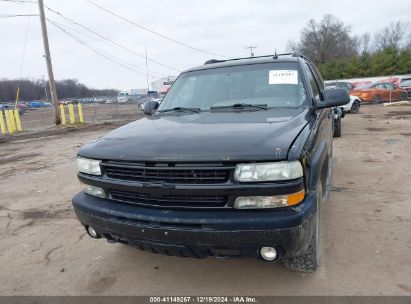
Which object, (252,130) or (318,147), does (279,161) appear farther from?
(318,147)

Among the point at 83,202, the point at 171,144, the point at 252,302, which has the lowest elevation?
the point at 252,302

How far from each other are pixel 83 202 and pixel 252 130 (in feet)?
5.08

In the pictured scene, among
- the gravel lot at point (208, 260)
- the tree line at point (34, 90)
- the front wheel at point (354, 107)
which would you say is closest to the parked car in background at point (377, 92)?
the front wheel at point (354, 107)

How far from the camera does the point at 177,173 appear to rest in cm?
250

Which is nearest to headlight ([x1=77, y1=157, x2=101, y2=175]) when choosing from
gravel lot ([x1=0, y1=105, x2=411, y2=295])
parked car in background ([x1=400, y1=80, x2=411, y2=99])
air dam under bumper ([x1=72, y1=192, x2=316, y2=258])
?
air dam under bumper ([x1=72, y1=192, x2=316, y2=258])

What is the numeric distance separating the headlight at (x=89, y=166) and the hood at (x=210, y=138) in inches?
1.8

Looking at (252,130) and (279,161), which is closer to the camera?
(279,161)

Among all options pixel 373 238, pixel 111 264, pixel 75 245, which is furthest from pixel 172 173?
pixel 373 238

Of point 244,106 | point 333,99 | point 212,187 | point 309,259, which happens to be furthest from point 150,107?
point 309,259

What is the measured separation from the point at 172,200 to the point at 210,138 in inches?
20.4

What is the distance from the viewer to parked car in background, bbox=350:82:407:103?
74.9 feet

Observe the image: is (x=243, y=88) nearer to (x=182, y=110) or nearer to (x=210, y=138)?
(x=182, y=110)

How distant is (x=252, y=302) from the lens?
9.00 ft

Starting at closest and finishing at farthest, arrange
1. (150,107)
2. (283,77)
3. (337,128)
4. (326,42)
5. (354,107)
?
1. (283,77)
2. (150,107)
3. (337,128)
4. (354,107)
5. (326,42)
